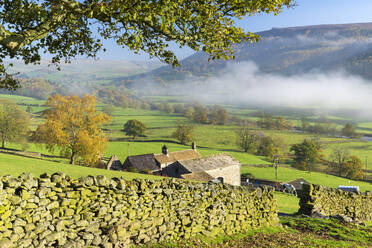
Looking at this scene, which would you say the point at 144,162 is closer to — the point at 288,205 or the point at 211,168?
the point at 211,168

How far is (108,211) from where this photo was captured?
28.7 feet

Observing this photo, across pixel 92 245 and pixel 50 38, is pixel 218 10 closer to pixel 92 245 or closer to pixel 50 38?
pixel 50 38

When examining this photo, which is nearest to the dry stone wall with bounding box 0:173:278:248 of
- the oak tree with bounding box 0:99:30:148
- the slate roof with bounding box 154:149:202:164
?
the slate roof with bounding box 154:149:202:164

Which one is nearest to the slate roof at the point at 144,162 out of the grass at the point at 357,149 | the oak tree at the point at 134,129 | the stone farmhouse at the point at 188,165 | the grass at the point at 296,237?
the stone farmhouse at the point at 188,165

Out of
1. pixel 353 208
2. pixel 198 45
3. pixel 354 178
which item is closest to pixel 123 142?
pixel 354 178

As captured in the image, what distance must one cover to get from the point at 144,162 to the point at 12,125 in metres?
30.9

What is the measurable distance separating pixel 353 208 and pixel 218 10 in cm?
1916

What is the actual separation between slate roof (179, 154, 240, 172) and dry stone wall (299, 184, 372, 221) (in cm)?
3278

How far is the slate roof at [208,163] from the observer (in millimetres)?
54119

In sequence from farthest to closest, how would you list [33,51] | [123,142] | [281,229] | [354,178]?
[123,142] < [354,178] < [281,229] < [33,51]

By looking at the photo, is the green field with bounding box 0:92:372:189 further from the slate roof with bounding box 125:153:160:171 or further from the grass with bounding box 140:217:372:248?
the grass with bounding box 140:217:372:248

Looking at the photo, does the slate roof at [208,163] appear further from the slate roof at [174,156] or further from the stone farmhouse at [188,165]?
the slate roof at [174,156]

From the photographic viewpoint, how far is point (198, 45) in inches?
422

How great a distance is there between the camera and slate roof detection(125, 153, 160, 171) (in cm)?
6162
